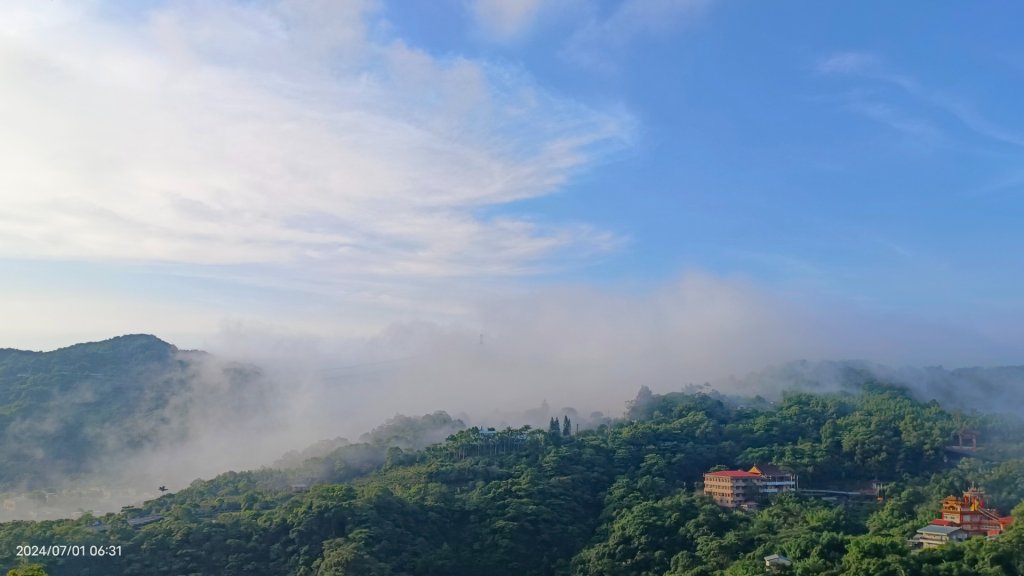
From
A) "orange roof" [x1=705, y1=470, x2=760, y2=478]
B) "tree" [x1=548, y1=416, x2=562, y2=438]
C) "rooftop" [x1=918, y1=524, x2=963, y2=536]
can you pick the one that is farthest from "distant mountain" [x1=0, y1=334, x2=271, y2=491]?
"rooftop" [x1=918, y1=524, x2=963, y2=536]

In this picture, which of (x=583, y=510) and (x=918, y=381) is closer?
(x=583, y=510)

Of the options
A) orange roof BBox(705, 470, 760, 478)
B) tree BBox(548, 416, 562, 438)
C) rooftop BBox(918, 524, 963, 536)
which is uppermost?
tree BBox(548, 416, 562, 438)

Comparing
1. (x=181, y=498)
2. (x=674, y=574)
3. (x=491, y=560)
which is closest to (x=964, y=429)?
(x=674, y=574)

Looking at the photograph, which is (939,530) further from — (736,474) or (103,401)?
(103,401)

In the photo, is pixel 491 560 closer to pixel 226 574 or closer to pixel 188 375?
pixel 226 574

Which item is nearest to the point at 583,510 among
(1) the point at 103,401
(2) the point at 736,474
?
(2) the point at 736,474

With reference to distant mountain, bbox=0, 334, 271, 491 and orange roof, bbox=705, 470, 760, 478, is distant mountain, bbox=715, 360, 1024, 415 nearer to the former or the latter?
orange roof, bbox=705, 470, 760, 478
